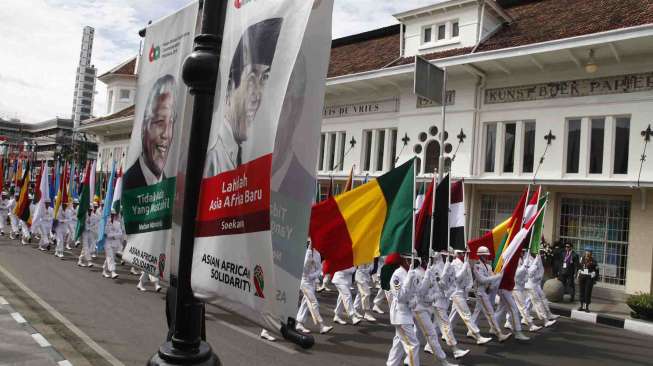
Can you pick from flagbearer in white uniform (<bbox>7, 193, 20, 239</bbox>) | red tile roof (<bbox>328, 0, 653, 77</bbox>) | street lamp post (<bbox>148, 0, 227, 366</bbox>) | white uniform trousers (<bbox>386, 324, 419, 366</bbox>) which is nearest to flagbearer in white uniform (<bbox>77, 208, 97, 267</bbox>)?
flagbearer in white uniform (<bbox>7, 193, 20, 239</bbox>)

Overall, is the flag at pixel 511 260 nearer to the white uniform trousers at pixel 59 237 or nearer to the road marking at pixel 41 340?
the road marking at pixel 41 340

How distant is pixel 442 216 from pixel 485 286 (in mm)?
2009

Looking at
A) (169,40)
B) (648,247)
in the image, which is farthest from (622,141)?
(169,40)

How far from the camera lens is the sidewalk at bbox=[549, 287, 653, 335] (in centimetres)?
1208

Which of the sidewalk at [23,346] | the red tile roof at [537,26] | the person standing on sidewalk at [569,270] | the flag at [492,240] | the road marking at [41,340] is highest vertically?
the red tile roof at [537,26]

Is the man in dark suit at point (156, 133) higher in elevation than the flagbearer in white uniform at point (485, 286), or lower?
higher

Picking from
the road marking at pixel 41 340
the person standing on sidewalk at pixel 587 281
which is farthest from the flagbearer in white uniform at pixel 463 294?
the road marking at pixel 41 340

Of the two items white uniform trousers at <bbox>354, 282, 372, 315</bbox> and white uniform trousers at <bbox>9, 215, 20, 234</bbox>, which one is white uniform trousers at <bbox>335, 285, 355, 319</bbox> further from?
white uniform trousers at <bbox>9, 215, 20, 234</bbox>

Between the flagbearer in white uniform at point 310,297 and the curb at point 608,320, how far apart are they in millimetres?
7206

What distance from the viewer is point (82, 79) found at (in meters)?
111

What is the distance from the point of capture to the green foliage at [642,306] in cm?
1237

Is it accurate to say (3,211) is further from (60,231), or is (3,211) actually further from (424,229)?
(424,229)

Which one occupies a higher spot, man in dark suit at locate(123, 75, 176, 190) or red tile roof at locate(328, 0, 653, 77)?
red tile roof at locate(328, 0, 653, 77)

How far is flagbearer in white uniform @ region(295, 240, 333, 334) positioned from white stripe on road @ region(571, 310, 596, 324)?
7170mm
